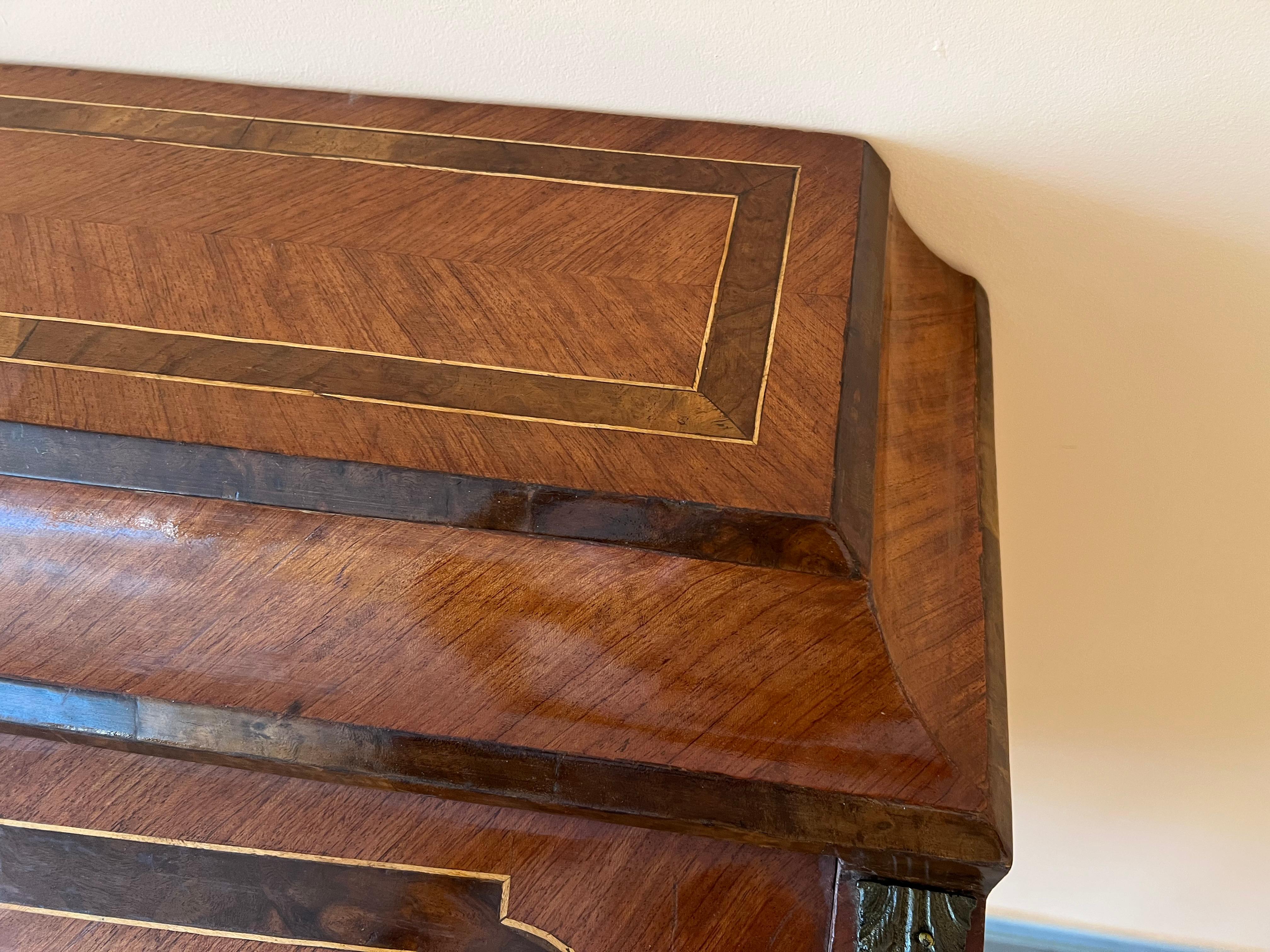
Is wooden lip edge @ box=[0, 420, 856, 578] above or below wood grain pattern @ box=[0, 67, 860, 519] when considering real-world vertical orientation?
below

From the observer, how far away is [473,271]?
0.62 metres

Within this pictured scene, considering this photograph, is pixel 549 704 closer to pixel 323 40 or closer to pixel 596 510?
pixel 596 510

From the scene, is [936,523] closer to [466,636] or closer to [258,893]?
[466,636]

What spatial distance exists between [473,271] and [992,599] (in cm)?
36

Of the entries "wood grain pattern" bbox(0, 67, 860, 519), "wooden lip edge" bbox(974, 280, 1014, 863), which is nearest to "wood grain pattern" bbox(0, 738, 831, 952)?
"wooden lip edge" bbox(974, 280, 1014, 863)

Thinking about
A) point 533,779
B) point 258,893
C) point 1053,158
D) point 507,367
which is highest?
point 1053,158

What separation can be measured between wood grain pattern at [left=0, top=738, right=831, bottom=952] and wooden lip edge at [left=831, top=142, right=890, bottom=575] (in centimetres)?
20

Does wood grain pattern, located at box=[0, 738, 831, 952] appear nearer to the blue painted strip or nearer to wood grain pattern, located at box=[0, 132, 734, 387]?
wood grain pattern, located at box=[0, 132, 734, 387]

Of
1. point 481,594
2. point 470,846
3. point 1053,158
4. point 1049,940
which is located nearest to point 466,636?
point 481,594

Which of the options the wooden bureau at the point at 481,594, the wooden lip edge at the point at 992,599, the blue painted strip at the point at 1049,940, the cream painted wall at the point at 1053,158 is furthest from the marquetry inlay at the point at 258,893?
the blue painted strip at the point at 1049,940

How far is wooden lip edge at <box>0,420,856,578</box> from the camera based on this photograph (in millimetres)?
485

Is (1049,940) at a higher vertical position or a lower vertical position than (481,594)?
Answer: lower

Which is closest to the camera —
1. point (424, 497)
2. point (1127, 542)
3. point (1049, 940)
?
point (424, 497)

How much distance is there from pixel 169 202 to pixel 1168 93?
0.66 m
